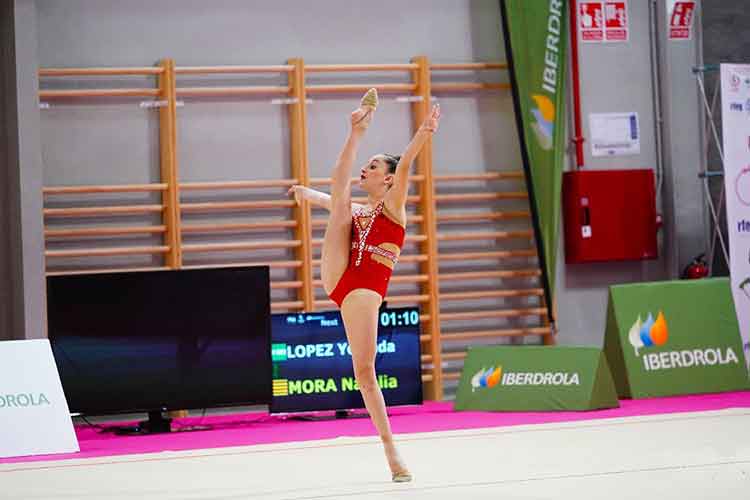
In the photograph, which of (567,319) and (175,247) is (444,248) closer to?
(567,319)

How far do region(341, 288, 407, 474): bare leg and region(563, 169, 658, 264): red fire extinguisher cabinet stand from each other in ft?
16.5

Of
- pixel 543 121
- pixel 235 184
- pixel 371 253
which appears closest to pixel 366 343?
pixel 371 253

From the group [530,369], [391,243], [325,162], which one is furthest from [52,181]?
[391,243]

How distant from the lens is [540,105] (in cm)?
1012

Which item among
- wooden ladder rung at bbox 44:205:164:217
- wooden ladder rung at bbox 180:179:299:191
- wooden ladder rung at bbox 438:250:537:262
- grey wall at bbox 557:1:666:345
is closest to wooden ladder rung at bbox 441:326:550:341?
grey wall at bbox 557:1:666:345

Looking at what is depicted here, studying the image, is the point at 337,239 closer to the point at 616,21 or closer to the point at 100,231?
the point at 100,231

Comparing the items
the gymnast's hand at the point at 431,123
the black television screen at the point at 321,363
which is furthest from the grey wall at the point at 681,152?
the gymnast's hand at the point at 431,123

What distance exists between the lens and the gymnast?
5355mm

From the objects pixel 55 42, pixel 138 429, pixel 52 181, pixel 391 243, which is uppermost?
pixel 55 42

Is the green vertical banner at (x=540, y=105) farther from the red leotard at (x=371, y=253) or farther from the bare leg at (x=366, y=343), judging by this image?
the bare leg at (x=366, y=343)

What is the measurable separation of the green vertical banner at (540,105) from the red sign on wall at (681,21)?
1026 millimetres

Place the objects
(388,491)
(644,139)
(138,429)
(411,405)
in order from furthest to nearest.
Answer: (644,139) → (411,405) → (138,429) → (388,491)

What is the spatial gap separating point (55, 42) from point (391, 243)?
4740 millimetres

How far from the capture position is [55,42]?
9.31 m
